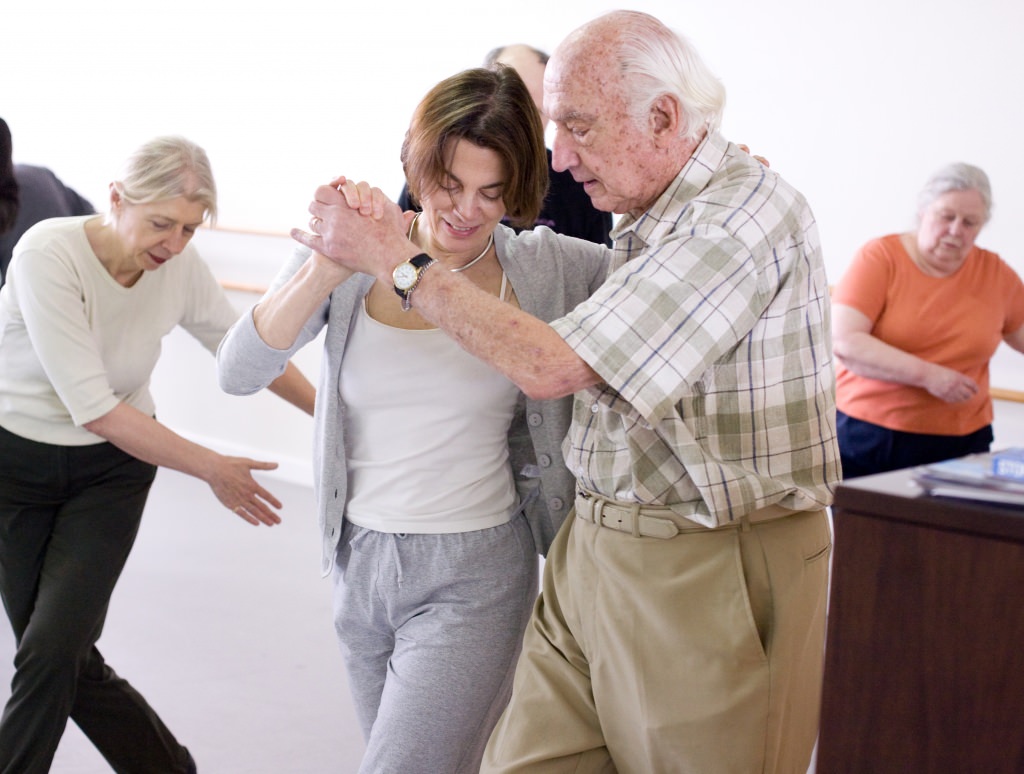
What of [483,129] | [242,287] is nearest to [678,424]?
[483,129]

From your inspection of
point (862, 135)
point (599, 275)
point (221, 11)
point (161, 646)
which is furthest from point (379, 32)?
point (599, 275)

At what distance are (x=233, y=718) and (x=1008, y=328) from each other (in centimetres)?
239

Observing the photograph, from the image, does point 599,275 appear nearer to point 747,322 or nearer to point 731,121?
point 747,322

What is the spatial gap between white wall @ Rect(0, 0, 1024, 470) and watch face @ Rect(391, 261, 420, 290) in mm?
2800

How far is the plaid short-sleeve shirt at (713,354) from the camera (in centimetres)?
136

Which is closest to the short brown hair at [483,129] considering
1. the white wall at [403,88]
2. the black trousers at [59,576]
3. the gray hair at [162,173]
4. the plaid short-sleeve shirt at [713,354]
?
the plaid short-sleeve shirt at [713,354]

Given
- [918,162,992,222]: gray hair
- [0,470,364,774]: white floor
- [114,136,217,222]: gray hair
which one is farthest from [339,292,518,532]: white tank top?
[918,162,992,222]: gray hair

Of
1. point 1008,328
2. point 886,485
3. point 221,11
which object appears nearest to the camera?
point 886,485

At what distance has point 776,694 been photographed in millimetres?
1508

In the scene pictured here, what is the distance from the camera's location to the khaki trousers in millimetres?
1497

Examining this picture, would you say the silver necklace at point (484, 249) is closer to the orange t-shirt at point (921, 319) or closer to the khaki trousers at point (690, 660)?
the khaki trousers at point (690, 660)

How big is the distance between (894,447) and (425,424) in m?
1.94

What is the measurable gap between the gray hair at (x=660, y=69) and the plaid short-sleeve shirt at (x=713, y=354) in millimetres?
48

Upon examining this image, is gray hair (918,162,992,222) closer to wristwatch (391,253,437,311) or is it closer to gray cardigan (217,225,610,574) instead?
gray cardigan (217,225,610,574)
